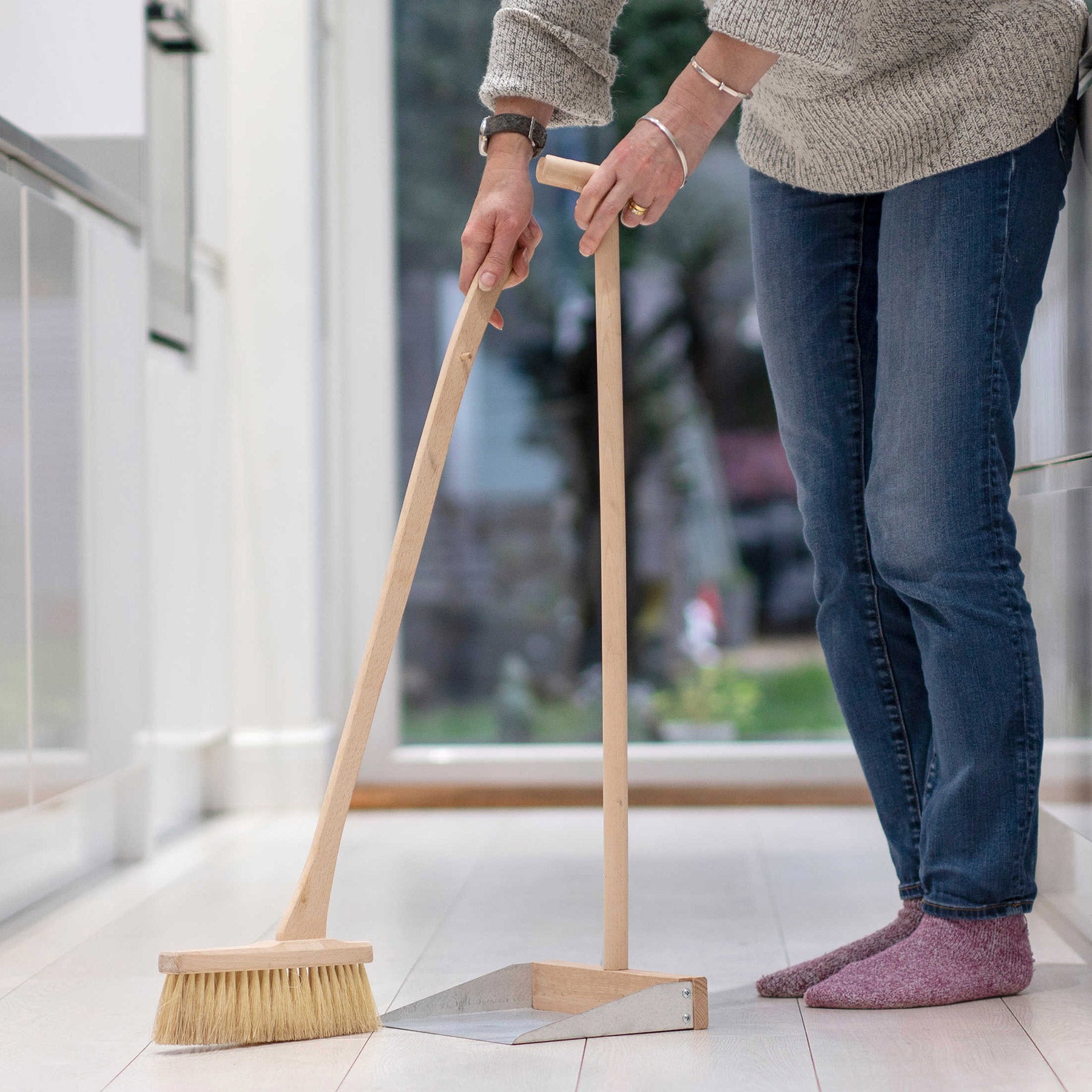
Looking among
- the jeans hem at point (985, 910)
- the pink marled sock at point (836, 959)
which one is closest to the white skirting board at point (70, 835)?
the pink marled sock at point (836, 959)

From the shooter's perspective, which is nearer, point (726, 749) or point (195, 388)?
point (195, 388)

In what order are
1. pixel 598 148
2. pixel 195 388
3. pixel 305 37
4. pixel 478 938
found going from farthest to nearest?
pixel 598 148 < pixel 305 37 < pixel 195 388 < pixel 478 938

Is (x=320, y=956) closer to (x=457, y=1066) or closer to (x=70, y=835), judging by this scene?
(x=457, y=1066)

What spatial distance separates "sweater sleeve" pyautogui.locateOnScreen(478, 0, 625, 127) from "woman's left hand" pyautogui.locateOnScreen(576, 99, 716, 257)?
0.10 metres

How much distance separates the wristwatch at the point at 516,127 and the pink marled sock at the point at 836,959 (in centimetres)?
72

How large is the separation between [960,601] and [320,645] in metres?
1.32

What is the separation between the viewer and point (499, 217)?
40.6 inches

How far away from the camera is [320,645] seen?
213 cm

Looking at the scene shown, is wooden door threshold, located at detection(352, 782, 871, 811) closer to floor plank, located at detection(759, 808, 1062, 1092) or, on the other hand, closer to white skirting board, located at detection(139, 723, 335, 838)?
white skirting board, located at detection(139, 723, 335, 838)

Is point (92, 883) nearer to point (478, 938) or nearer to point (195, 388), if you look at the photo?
point (478, 938)

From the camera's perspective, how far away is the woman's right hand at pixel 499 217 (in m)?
1.03

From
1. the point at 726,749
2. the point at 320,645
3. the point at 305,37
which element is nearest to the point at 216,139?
the point at 305,37

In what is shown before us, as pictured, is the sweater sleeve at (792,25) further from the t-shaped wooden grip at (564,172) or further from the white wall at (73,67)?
the white wall at (73,67)

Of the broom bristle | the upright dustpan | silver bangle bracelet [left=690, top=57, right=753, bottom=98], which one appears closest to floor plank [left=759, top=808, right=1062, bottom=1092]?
the upright dustpan
